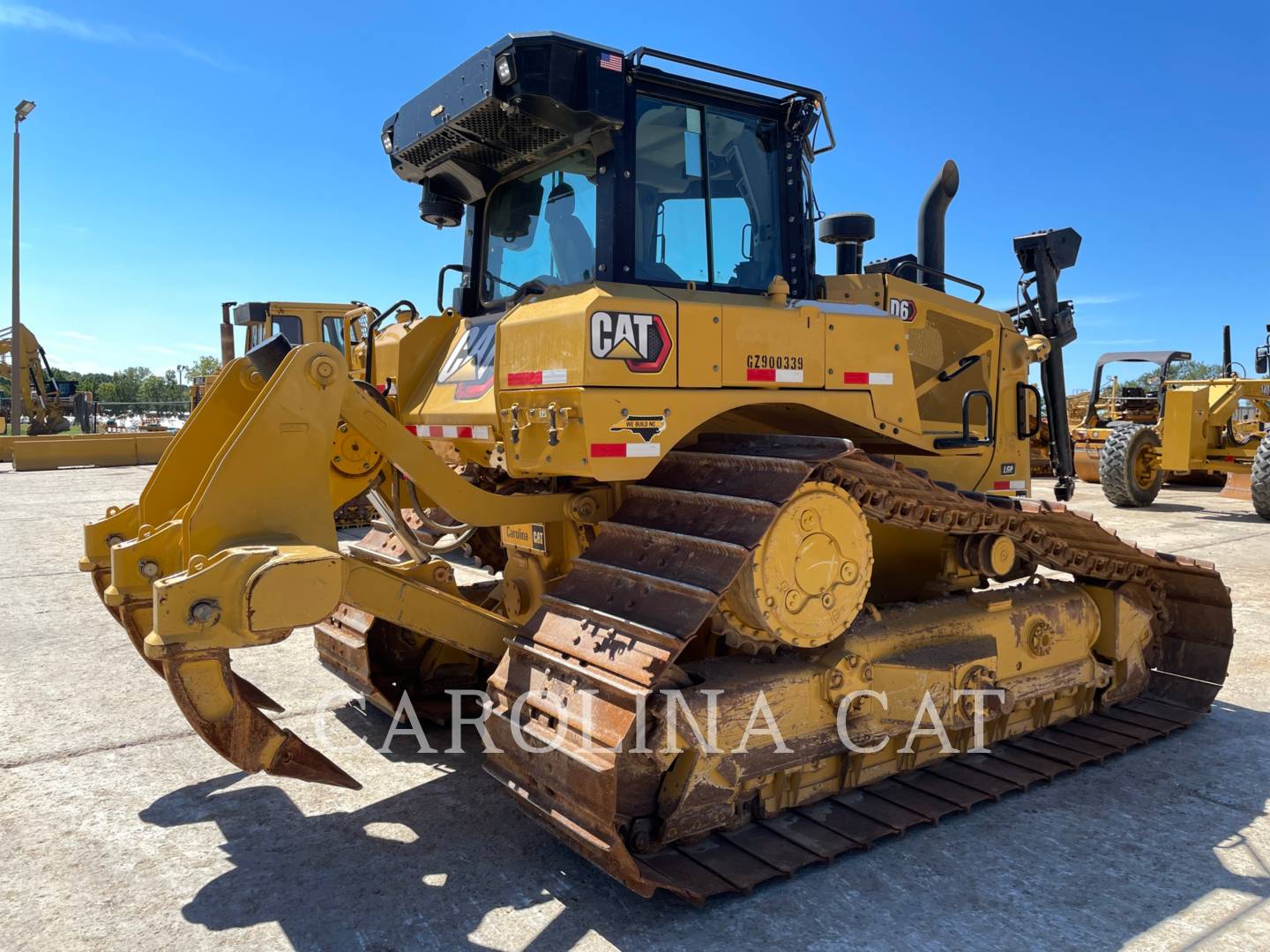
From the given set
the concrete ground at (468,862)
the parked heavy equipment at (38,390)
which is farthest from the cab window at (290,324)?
the parked heavy equipment at (38,390)

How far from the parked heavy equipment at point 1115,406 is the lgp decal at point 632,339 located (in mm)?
15805

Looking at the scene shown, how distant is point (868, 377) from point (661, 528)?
4.37ft

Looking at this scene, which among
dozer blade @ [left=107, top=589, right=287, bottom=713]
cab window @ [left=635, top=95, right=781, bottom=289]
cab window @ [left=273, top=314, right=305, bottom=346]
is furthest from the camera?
cab window @ [left=273, top=314, right=305, bottom=346]

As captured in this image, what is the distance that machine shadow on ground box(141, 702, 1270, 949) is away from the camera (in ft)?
10.5

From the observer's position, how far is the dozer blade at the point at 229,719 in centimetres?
322

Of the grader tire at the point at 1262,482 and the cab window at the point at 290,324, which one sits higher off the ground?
the cab window at the point at 290,324

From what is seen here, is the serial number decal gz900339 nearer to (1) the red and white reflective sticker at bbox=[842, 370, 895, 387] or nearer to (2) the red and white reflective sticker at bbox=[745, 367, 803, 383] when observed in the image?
(2) the red and white reflective sticker at bbox=[745, 367, 803, 383]

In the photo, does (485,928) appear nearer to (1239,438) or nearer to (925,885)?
(925,885)

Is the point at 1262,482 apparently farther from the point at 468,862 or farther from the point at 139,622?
the point at 139,622

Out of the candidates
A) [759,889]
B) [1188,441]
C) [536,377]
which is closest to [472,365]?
[536,377]

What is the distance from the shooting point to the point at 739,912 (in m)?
3.30

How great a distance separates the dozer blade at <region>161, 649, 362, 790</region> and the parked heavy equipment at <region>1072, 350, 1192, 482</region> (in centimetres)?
1688

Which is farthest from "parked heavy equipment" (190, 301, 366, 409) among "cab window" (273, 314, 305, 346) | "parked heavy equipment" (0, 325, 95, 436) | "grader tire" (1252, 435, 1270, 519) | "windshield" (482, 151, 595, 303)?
"parked heavy equipment" (0, 325, 95, 436)

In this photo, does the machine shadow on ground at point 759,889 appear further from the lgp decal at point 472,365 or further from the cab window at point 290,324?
the cab window at point 290,324
